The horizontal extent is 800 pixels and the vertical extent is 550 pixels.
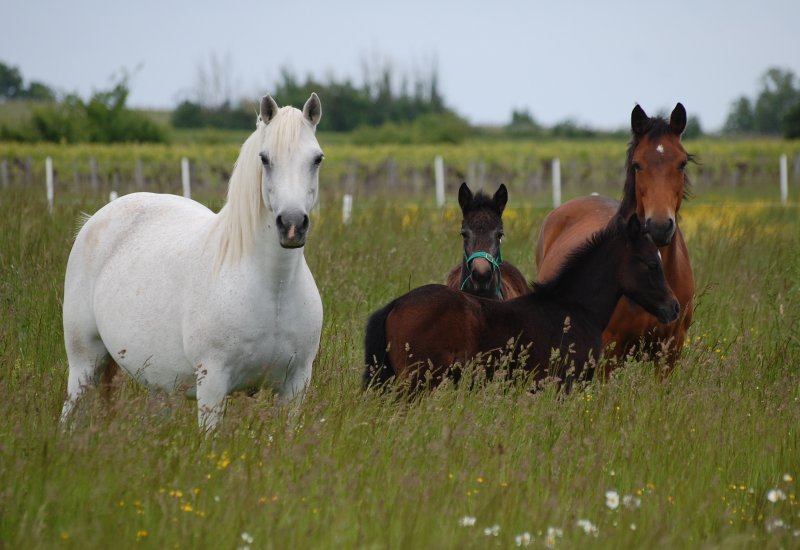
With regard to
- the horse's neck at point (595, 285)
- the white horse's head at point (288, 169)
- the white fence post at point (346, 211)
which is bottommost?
the horse's neck at point (595, 285)

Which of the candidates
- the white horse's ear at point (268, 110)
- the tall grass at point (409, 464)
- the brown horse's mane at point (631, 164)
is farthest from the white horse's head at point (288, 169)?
the brown horse's mane at point (631, 164)

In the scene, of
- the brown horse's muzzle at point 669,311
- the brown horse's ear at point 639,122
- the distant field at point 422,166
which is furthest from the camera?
the distant field at point 422,166

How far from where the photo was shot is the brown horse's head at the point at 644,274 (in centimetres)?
620

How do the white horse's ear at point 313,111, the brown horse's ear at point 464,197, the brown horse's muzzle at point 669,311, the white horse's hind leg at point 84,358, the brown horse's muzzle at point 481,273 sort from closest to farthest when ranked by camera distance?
the white horse's ear at point 313,111 < the white horse's hind leg at point 84,358 < the brown horse's muzzle at point 669,311 < the brown horse's muzzle at point 481,273 < the brown horse's ear at point 464,197

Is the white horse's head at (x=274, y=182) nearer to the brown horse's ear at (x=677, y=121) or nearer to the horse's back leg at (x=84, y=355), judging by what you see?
the horse's back leg at (x=84, y=355)

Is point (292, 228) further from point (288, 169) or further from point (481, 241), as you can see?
point (481, 241)

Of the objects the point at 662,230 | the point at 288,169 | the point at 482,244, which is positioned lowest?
the point at 482,244

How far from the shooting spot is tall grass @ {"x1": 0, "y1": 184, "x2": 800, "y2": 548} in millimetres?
3314

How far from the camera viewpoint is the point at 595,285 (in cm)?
647

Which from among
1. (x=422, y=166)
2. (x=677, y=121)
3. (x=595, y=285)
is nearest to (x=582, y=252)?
(x=595, y=285)

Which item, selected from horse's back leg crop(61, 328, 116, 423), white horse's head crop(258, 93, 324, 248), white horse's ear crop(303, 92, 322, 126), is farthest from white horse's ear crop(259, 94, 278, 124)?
horse's back leg crop(61, 328, 116, 423)

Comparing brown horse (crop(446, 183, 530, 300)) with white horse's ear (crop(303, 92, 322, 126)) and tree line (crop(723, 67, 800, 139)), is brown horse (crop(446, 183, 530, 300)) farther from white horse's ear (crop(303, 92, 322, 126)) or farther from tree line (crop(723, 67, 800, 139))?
tree line (crop(723, 67, 800, 139))

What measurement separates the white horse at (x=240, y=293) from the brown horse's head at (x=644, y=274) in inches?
98.2

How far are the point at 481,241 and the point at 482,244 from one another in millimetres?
23
